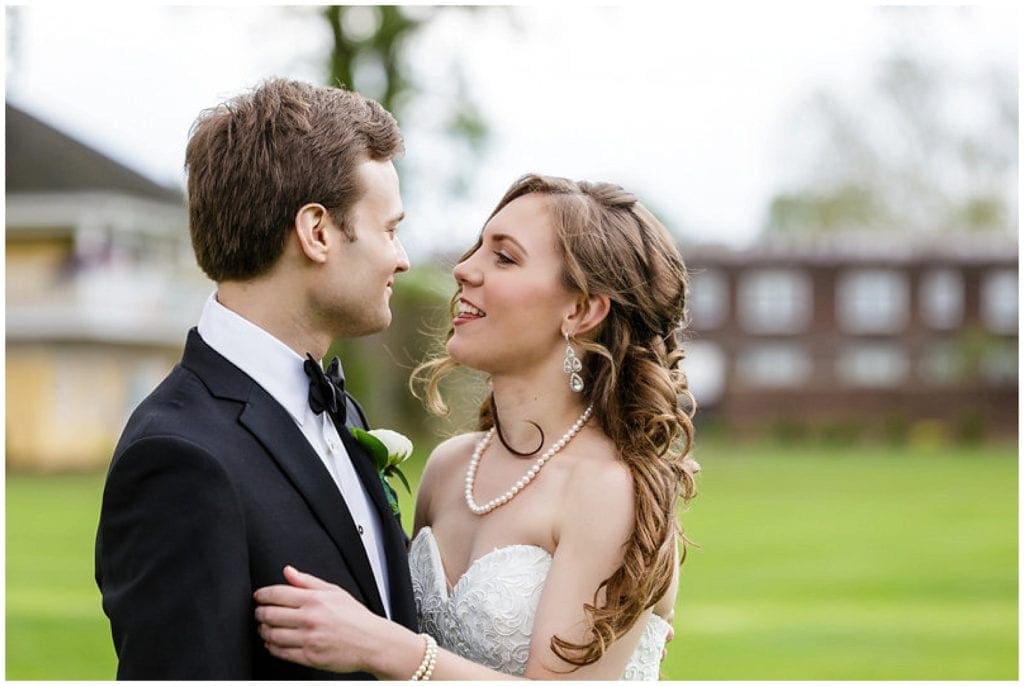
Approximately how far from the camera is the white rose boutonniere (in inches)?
130

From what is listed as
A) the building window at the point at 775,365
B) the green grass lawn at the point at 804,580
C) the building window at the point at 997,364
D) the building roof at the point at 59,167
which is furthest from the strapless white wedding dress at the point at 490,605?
the building window at the point at 997,364

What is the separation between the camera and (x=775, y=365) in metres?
60.7

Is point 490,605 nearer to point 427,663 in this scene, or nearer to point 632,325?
point 427,663

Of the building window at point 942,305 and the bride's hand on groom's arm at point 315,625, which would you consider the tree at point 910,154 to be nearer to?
the building window at point 942,305

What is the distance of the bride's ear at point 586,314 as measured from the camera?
3.57 metres

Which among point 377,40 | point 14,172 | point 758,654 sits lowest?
point 758,654

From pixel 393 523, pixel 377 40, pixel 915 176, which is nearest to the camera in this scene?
pixel 393 523

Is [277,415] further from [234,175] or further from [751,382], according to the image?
[751,382]

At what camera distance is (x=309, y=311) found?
3086mm

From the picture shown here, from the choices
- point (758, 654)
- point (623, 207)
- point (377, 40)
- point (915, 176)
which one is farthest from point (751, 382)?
point (623, 207)

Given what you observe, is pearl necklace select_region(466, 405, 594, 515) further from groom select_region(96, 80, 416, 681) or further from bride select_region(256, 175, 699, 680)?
groom select_region(96, 80, 416, 681)

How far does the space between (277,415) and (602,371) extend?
40.4 inches

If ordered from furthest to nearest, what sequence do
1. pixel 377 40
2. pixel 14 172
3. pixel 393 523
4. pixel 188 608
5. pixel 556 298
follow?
pixel 14 172 → pixel 377 40 → pixel 556 298 → pixel 393 523 → pixel 188 608

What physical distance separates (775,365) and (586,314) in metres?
58.4
